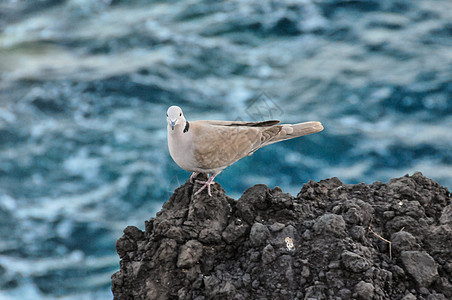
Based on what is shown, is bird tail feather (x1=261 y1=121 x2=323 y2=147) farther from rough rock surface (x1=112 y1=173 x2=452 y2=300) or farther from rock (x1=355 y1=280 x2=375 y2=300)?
rock (x1=355 y1=280 x2=375 y2=300)

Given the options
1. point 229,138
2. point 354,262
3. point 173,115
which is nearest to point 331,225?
point 354,262

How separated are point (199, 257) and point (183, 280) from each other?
0.29 metres

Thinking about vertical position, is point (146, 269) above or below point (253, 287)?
above

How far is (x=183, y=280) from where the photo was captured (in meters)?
4.57

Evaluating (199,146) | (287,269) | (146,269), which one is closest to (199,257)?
(146,269)

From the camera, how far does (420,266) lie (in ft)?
14.5

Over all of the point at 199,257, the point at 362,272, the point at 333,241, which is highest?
the point at 199,257

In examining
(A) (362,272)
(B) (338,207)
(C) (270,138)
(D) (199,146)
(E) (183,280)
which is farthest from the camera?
(C) (270,138)

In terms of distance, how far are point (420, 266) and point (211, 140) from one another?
8.78 feet

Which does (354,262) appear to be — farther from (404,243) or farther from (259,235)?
(259,235)

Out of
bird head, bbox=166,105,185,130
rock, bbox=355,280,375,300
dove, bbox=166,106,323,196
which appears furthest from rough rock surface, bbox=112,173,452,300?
bird head, bbox=166,105,185,130

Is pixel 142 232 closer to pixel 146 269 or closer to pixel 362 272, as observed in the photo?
pixel 146 269

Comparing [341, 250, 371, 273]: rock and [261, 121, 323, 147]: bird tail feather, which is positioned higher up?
[261, 121, 323, 147]: bird tail feather

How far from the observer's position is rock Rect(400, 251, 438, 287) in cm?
436
